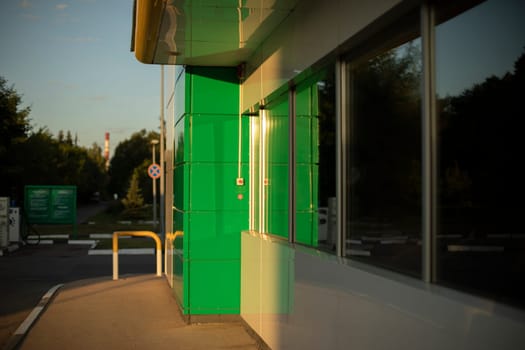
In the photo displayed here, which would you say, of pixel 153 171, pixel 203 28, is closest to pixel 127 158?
pixel 153 171

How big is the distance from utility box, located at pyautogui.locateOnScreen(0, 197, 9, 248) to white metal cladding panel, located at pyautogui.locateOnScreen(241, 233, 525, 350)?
Answer: 1430 centimetres

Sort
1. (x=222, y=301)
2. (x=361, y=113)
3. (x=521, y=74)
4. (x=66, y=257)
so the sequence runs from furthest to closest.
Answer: (x=66, y=257), (x=222, y=301), (x=361, y=113), (x=521, y=74)

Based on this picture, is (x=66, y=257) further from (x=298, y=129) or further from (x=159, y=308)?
(x=298, y=129)

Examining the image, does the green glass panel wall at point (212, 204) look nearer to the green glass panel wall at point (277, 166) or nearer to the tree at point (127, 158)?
the green glass panel wall at point (277, 166)

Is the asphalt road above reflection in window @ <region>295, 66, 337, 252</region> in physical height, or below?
below

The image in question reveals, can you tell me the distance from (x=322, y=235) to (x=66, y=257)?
47.8ft

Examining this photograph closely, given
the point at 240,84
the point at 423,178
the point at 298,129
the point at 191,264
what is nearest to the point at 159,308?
the point at 191,264

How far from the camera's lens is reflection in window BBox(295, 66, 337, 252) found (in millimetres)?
5457

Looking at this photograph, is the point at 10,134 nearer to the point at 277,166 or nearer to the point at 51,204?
the point at 51,204

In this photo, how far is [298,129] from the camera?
21.7ft

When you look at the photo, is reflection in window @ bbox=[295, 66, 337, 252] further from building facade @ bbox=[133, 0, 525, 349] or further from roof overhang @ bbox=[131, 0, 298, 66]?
roof overhang @ bbox=[131, 0, 298, 66]

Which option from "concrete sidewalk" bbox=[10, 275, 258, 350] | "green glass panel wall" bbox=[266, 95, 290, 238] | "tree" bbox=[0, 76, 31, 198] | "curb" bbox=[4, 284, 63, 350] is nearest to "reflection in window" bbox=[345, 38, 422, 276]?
"green glass panel wall" bbox=[266, 95, 290, 238]

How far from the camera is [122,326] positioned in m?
8.95

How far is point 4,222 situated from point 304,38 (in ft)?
54.4
